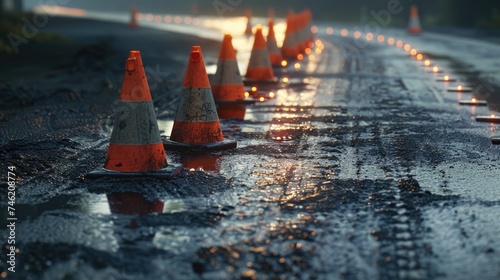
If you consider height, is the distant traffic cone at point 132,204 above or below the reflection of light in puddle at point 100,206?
above

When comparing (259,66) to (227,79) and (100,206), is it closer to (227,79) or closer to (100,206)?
(227,79)

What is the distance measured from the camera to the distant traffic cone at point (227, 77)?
41.6 feet

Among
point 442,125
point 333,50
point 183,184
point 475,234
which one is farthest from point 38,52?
point 475,234

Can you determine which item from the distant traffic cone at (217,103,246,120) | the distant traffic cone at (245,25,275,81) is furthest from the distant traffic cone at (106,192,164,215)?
the distant traffic cone at (245,25,275,81)

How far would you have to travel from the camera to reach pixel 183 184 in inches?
285

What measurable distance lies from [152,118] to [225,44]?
198 inches

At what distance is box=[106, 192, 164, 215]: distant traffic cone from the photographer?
20.8 feet

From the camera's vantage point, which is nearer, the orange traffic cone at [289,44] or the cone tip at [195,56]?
the cone tip at [195,56]

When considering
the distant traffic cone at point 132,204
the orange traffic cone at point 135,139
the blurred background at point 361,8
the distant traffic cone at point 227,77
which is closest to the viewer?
the distant traffic cone at point 132,204

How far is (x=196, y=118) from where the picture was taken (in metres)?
9.17

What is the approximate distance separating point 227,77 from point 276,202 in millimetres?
6387

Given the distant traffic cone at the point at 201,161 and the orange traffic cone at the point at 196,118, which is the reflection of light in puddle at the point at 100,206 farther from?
the orange traffic cone at the point at 196,118

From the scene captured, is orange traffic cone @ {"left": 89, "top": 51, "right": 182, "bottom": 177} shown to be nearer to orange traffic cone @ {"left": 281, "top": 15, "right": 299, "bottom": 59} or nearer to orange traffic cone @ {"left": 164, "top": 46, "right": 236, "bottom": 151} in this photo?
orange traffic cone @ {"left": 164, "top": 46, "right": 236, "bottom": 151}

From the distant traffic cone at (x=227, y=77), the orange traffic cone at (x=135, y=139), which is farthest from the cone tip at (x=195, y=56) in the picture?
the distant traffic cone at (x=227, y=77)
